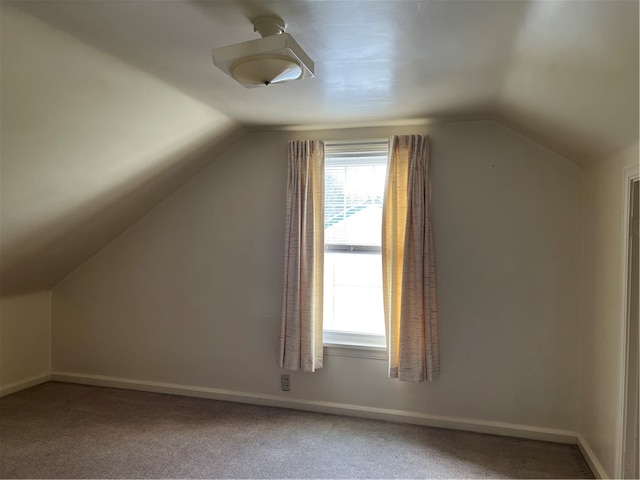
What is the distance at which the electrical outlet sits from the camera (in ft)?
10.6

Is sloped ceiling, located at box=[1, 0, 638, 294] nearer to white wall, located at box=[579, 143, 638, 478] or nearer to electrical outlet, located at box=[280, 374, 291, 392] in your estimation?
white wall, located at box=[579, 143, 638, 478]

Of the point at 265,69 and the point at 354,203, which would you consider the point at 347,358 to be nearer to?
the point at 354,203

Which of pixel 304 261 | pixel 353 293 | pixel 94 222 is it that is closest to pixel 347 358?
pixel 353 293

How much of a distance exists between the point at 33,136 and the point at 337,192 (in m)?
1.92

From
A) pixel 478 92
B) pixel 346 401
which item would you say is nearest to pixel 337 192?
pixel 478 92

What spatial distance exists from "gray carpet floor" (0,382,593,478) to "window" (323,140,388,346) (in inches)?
26.5

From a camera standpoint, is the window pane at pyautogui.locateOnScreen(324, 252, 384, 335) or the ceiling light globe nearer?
the ceiling light globe

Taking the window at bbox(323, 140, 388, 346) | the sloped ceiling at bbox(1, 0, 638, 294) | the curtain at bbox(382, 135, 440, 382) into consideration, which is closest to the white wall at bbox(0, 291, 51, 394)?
the sloped ceiling at bbox(1, 0, 638, 294)

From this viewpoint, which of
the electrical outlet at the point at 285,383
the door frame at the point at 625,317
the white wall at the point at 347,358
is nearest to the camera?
the door frame at the point at 625,317

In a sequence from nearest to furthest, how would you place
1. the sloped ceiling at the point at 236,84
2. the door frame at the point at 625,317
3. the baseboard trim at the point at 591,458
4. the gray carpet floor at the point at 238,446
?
the sloped ceiling at the point at 236,84
the door frame at the point at 625,317
the baseboard trim at the point at 591,458
the gray carpet floor at the point at 238,446

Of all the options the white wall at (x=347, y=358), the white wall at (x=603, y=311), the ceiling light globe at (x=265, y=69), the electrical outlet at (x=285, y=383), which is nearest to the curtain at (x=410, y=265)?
the white wall at (x=347, y=358)

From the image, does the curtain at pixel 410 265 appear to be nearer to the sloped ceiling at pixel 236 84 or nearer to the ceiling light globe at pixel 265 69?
the sloped ceiling at pixel 236 84

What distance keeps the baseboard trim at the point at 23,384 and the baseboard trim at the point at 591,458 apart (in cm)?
422

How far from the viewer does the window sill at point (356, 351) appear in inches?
120
